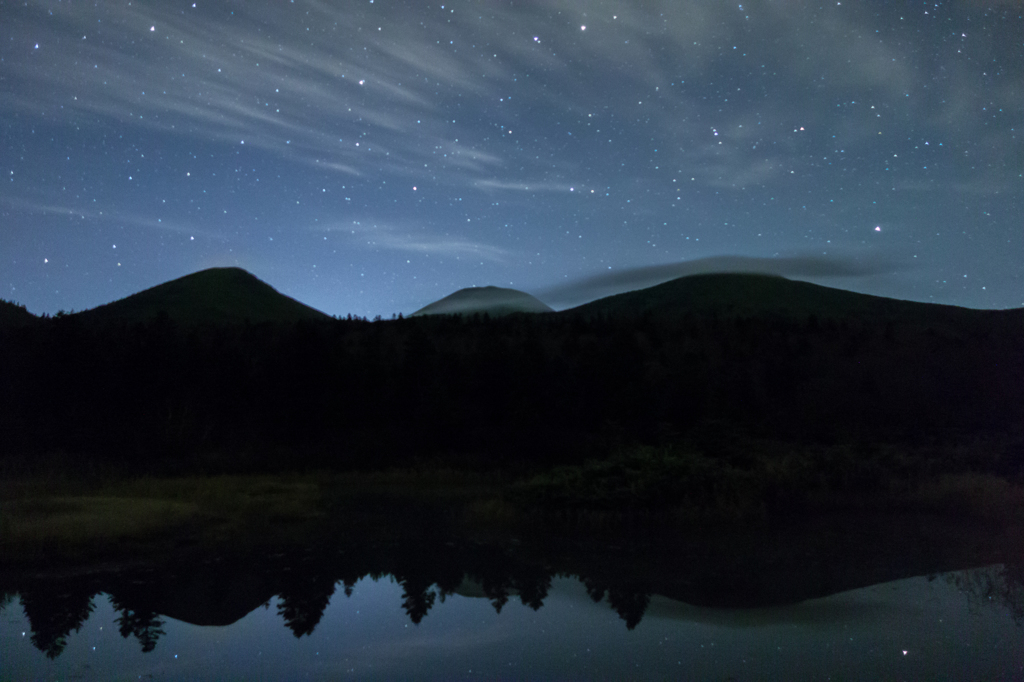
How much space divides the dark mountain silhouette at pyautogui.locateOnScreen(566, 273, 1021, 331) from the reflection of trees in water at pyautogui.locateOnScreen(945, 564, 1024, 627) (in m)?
99.2

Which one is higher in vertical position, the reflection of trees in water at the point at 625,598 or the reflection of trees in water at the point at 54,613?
the reflection of trees in water at the point at 54,613

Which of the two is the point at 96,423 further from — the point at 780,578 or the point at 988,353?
the point at 988,353

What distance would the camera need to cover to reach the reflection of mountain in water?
10094 mm

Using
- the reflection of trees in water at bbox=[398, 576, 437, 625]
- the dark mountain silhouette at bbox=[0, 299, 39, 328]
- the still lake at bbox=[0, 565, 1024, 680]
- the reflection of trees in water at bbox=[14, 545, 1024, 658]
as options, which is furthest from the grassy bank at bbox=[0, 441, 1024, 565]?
the dark mountain silhouette at bbox=[0, 299, 39, 328]

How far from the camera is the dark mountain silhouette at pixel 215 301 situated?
115 m

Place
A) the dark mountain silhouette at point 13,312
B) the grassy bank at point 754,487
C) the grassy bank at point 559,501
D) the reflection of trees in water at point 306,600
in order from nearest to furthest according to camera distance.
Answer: the reflection of trees in water at point 306,600
the grassy bank at point 559,501
the grassy bank at point 754,487
the dark mountain silhouette at point 13,312

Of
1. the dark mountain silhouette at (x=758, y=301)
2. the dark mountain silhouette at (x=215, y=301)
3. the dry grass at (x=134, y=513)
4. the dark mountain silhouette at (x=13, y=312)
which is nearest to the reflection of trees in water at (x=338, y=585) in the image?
the dry grass at (x=134, y=513)

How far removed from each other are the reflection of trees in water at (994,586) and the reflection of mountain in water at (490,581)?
28mm

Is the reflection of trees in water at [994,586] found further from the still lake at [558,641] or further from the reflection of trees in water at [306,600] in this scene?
the reflection of trees in water at [306,600]

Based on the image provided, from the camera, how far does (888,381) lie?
47750mm

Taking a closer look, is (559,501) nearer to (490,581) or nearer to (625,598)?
(490,581)

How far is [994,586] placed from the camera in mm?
10891

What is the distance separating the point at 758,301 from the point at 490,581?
127750 millimetres

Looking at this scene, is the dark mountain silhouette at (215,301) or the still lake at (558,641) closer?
the still lake at (558,641)
